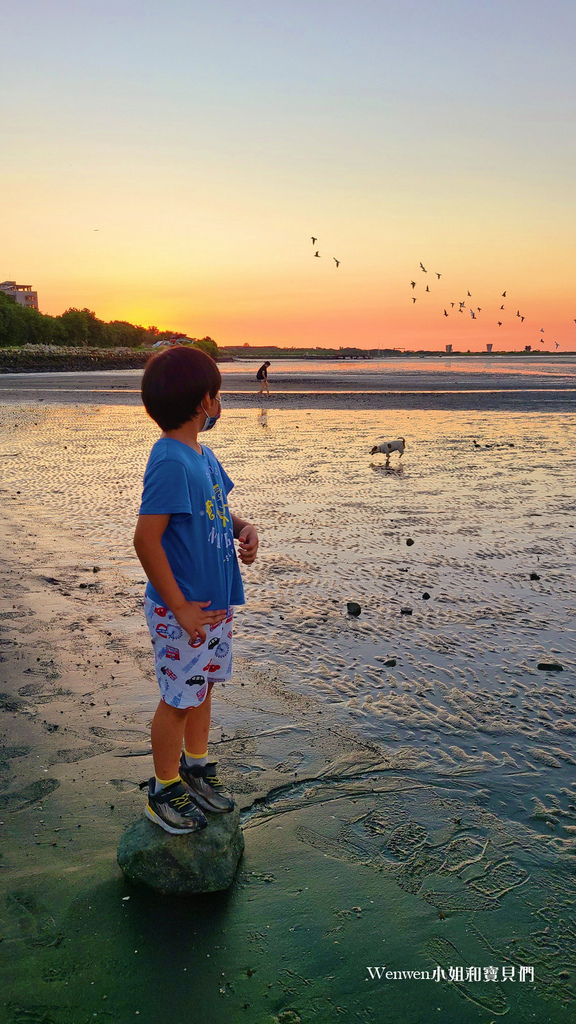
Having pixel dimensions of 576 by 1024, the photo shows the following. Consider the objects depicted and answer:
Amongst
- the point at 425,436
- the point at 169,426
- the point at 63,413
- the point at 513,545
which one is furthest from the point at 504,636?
the point at 63,413

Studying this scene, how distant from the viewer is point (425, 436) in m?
18.3

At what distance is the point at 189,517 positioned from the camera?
2.69 meters

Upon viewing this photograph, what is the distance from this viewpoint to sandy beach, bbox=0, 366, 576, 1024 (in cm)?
231

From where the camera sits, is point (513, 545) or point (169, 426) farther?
point (513, 545)

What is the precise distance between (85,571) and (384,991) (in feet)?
16.4

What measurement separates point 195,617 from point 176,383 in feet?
2.96

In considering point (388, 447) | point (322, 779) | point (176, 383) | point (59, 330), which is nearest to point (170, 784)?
point (322, 779)

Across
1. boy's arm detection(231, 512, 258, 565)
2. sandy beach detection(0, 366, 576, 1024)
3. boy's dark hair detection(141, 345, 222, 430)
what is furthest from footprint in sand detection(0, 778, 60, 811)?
boy's dark hair detection(141, 345, 222, 430)

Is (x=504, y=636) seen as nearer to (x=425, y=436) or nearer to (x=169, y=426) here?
(x=169, y=426)

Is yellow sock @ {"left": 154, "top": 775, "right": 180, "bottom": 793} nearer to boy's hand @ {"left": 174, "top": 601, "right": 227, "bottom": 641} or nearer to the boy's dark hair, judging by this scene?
boy's hand @ {"left": 174, "top": 601, "right": 227, "bottom": 641}

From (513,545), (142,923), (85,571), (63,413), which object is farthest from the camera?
(63,413)

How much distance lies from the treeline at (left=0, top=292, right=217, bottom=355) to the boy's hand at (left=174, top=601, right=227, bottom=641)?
94.6 m

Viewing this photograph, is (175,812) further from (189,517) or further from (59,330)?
(59,330)

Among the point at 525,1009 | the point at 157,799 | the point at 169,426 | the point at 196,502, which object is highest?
the point at 169,426
